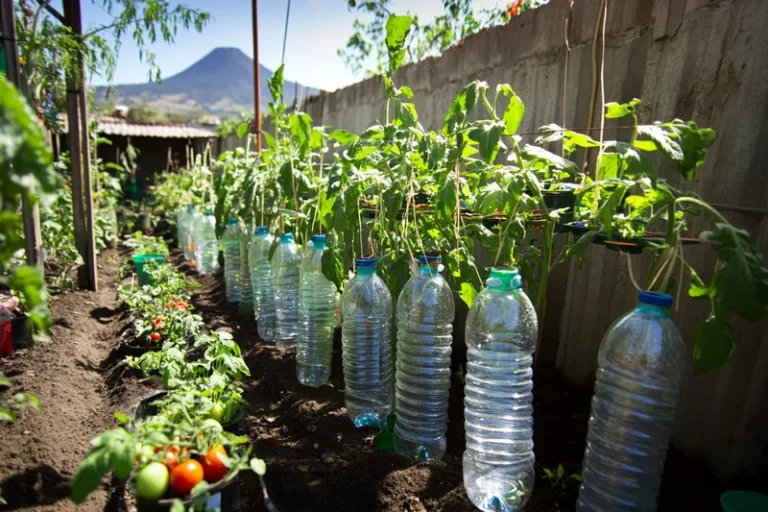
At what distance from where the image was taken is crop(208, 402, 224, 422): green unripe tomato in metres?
1.73

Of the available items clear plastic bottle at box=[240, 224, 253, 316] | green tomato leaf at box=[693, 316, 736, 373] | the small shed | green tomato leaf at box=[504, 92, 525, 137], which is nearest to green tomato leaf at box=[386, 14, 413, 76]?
green tomato leaf at box=[504, 92, 525, 137]

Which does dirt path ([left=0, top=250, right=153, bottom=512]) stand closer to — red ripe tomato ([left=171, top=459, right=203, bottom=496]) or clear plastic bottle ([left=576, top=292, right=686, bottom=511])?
red ripe tomato ([left=171, top=459, right=203, bottom=496])

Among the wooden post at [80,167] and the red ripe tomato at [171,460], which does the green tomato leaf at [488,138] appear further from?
the wooden post at [80,167]

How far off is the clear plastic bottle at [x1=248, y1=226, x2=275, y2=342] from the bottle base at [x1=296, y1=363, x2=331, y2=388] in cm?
75

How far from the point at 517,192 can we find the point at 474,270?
39 cm

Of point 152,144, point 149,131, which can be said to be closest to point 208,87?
point 152,144

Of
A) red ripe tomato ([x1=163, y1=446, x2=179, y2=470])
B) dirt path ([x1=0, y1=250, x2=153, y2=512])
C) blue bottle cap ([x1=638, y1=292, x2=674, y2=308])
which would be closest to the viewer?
blue bottle cap ([x1=638, y1=292, x2=674, y2=308])

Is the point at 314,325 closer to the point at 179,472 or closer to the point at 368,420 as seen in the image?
the point at 368,420

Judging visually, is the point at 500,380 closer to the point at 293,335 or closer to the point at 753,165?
the point at 753,165

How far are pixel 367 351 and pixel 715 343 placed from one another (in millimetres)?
1360

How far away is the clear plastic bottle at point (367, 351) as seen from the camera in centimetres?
202

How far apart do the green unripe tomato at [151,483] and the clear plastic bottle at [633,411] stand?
1.26 m

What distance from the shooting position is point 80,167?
12.6ft

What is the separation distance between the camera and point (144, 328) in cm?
279
